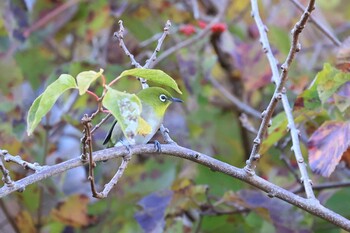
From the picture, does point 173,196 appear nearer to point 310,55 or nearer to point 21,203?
point 21,203

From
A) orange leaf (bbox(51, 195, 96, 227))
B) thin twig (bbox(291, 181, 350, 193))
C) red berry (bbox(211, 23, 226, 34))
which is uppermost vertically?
red berry (bbox(211, 23, 226, 34))

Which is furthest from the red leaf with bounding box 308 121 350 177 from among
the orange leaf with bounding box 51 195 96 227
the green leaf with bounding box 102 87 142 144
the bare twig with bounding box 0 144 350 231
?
the orange leaf with bounding box 51 195 96 227

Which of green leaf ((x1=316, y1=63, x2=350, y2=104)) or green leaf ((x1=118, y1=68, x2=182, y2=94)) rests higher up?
green leaf ((x1=316, y1=63, x2=350, y2=104))

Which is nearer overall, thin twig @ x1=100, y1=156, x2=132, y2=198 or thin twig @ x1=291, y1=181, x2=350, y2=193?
thin twig @ x1=100, y1=156, x2=132, y2=198

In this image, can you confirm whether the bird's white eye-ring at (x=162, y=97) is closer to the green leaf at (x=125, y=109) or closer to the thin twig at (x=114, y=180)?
the thin twig at (x=114, y=180)

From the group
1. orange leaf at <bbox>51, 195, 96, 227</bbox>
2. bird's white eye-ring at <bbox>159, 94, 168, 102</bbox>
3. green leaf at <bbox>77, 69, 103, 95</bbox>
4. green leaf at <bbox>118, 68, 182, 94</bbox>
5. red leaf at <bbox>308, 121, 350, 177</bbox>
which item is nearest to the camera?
green leaf at <bbox>77, 69, 103, 95</bbox>

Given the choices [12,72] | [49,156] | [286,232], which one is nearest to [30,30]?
[12,72]

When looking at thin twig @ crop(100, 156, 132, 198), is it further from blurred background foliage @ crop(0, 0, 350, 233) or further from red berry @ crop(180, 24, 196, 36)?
red berry @ crop(180, 24, 196, 36)
